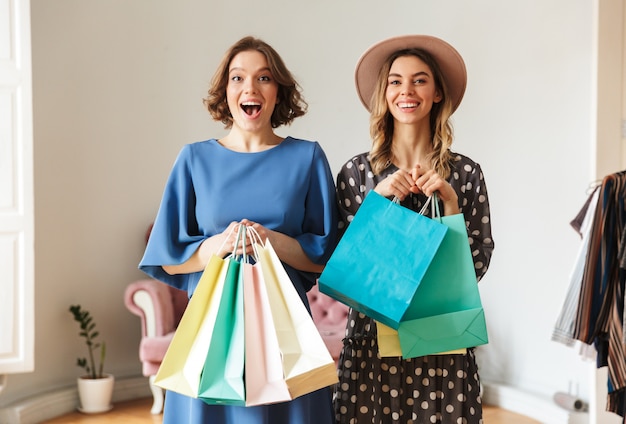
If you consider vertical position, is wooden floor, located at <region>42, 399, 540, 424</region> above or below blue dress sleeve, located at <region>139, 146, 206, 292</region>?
below

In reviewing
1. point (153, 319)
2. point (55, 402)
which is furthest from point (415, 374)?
point (55, 402)

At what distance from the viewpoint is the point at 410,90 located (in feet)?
6.57

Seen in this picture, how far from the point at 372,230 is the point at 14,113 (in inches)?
103

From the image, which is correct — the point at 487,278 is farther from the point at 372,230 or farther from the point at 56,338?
the point at 372,230

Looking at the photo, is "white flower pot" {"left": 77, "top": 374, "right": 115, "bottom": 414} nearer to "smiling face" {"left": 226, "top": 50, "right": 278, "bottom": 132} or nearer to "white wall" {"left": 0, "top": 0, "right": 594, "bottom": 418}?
"white wall" {"left": 0, "top": 0, "right": 594, "bottom": 418}

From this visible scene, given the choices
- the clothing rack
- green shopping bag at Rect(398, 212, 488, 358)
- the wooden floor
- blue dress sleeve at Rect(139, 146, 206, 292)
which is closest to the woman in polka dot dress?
green shopping bag at Rect(398, 212, 488, 358)

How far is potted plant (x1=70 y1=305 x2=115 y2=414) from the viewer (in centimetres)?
465

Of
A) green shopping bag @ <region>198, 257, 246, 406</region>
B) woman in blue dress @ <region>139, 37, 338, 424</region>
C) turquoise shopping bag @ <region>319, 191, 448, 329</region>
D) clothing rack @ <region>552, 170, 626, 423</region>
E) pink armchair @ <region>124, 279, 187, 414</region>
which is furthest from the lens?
pink armchair @ <region>124, 279, 187, 414</region>

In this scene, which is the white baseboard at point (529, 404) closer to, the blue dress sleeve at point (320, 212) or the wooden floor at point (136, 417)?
the wooden floor at point (136, 417)

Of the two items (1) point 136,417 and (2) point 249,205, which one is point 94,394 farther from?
(2) point 249,205

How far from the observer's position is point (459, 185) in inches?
78.6

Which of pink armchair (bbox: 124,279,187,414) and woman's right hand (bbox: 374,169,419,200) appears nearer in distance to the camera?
woman's right hand (bbox: 374,169,419,200)

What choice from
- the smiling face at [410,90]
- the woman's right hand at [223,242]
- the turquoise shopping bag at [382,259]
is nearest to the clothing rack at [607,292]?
the smiling face at [410,90]

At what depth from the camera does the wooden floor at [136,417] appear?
438 cm
